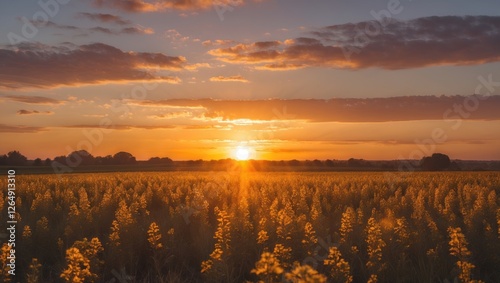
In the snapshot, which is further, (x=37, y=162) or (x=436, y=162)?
(x=436, y=162)

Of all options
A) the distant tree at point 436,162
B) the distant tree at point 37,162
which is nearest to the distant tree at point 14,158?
the distant tree at point 37,162

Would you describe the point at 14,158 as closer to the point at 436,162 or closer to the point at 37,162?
the point at 37,162

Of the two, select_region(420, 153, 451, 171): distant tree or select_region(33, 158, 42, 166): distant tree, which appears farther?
select_region(420, 153, 451, 171): distant tree

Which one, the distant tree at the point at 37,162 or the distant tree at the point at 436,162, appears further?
the distant tree at the point at 436,162

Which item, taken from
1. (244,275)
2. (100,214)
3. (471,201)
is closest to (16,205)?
(100,214)

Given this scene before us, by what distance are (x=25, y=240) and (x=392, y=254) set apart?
6.15 metres

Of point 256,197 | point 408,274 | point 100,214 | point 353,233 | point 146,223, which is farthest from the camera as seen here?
point 256,197

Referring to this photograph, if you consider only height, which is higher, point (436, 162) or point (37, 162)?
point (37, 162)

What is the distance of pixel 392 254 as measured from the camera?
289 inches

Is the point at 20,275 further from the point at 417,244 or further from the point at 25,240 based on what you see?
the point at 417,244

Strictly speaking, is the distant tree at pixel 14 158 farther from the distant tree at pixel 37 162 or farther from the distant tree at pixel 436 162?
the distant tree at pixel 436 162

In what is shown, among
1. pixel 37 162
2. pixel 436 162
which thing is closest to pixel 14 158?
pixel 37 162

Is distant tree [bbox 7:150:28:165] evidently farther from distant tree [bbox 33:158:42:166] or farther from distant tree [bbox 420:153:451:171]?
distant tree [bbox 420:153:451:171]

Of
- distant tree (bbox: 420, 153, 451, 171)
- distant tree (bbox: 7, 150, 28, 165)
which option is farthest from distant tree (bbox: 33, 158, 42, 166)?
distant tree (bbox: 420, 153, 451, 171)
